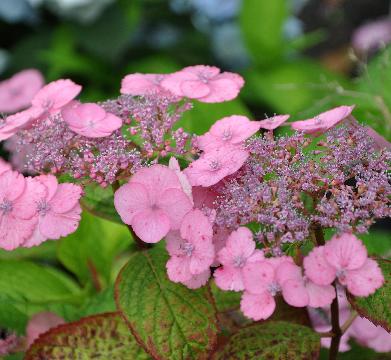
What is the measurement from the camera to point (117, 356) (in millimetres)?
755

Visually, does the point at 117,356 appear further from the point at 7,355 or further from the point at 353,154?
the point at 353,154

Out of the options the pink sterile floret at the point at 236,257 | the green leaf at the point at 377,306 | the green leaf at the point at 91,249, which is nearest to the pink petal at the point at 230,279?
the pink sterile floret at the point at 236,257

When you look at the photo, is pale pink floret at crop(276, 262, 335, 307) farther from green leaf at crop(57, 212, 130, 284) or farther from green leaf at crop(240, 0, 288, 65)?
green leaf at crop(240, 0, 288, 65)

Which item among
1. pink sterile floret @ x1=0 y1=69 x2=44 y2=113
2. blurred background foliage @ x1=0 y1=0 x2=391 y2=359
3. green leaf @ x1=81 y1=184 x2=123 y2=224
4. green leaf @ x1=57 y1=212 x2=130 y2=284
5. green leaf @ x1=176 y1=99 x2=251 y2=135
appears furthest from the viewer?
blurred background foliage @ x1=0 y1=0 x2=391 y2=359

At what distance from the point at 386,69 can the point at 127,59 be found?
124 cm

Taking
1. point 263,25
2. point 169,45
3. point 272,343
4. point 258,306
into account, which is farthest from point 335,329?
point 169,45

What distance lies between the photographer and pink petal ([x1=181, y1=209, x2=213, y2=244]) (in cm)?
61

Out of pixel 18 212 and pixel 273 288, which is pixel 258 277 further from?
pixel 18 212

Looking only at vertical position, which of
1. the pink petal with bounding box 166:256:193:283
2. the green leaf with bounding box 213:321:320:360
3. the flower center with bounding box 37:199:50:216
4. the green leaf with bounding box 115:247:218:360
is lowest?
the green leaf with bounding box 213:321:320:360

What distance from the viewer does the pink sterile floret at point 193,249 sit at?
24.0 inches


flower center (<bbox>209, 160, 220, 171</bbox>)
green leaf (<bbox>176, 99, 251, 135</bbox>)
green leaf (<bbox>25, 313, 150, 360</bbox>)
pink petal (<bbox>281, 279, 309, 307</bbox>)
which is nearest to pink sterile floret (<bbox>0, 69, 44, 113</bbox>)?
green leaf (<bbox>176, 99, 251, 135</bbox>)

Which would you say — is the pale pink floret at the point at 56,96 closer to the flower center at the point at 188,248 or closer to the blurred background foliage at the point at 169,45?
the flower center at the point at 188,248

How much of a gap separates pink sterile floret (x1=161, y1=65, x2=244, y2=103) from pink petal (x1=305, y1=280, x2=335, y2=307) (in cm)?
25

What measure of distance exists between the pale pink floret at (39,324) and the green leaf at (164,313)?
0.50 ft
